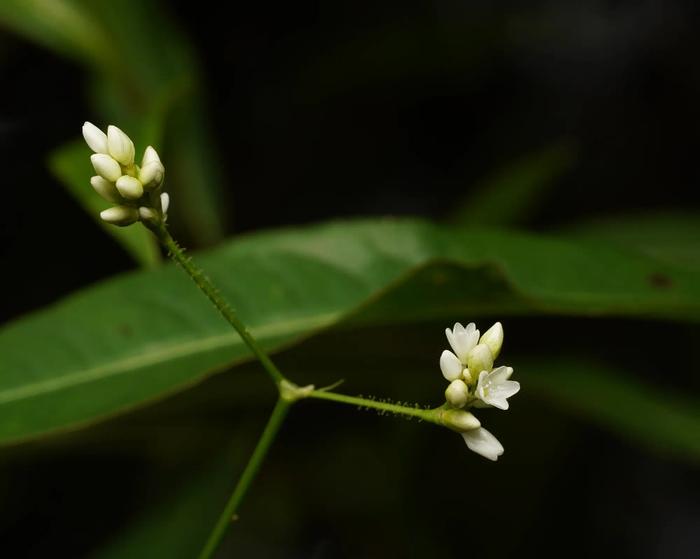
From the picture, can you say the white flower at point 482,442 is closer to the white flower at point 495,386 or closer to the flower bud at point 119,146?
the white flower at point 495,386

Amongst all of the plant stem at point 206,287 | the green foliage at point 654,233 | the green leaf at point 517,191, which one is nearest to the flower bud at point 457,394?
the plant stem at point 206,287

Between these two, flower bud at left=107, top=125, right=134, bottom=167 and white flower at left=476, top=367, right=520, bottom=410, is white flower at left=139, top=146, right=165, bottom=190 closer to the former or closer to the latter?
flower bud at left=107, top=125, right=134, bottom=167

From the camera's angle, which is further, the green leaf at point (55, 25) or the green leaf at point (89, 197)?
the green leaf at point (55, 25)

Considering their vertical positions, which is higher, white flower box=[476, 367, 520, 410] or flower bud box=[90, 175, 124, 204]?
flower bud box=[90, 175, 124, 204]

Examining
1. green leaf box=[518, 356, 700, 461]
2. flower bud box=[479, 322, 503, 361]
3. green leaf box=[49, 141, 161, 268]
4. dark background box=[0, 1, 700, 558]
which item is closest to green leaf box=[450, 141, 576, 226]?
dark background box=[0, 1, 700, 558]

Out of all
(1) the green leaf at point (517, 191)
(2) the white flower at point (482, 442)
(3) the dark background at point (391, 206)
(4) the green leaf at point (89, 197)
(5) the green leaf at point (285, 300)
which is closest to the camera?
(2) the white flower at point (482, 442)

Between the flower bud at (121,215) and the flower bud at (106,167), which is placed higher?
the flower bud at (106,167)

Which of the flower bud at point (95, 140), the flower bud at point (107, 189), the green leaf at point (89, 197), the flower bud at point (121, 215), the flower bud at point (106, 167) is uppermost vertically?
the flower bud at point (95, 140)

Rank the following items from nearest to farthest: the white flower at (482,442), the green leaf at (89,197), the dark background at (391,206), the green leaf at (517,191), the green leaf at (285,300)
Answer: the white flower at (482,442)
the green leaf at (285,300)
the green leaf at (89,197)
the dark background at (391,206)
the green leaf at (517,191)
